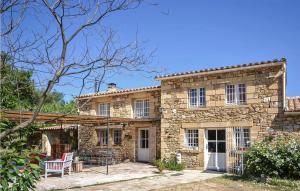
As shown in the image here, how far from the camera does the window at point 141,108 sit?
60.1 feet

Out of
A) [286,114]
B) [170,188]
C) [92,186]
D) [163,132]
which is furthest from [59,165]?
[286,114]

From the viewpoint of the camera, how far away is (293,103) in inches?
541

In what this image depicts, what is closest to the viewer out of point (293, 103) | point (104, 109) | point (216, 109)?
point (293, 103)

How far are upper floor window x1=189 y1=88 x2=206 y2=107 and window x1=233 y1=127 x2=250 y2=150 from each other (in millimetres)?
1957

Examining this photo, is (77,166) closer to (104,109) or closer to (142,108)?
(142,108)

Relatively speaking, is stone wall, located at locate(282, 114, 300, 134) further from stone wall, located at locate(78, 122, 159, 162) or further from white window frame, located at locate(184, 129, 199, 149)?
stone wall, located at locate(78, 122, 159, 162)

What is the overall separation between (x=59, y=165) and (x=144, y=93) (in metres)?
6.92

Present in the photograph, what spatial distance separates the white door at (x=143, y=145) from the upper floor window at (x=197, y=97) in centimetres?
374

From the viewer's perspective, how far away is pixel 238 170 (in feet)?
44.9

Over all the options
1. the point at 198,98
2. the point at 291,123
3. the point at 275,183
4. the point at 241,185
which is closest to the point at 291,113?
the point at 291,123

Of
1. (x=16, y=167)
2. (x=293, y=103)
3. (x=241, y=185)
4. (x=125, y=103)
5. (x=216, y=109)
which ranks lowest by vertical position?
(x=241, y=185)

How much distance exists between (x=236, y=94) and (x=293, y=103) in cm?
225

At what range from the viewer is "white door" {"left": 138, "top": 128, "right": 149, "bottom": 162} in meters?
18.2

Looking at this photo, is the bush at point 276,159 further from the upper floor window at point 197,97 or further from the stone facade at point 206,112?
the upper floor window at point 197,97
